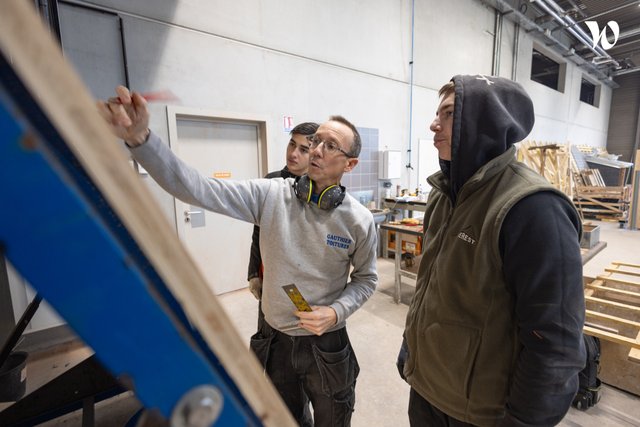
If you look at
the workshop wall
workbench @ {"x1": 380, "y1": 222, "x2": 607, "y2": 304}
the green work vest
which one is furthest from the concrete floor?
the workshop wall

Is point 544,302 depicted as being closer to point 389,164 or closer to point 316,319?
point 316,319

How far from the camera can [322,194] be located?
1144 millimetres

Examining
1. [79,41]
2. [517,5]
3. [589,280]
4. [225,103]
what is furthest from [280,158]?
[517,5]

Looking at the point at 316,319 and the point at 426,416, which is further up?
the point at 316,319

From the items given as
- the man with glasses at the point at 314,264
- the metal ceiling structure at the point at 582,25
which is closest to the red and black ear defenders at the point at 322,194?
the man with glasses at the point at 314,264

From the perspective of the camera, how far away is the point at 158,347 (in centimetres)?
29

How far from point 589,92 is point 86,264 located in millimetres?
16770

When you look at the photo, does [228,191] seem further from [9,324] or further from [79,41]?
[79,41]

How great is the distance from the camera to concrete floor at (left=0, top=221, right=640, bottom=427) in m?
1.80

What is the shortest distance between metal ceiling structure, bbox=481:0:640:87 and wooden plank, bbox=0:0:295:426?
316 inches

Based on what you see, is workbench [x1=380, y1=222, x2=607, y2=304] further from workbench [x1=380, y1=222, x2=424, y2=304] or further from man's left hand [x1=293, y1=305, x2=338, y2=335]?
man's left hand [x1=293, y1=305, x2=338, y2=335]

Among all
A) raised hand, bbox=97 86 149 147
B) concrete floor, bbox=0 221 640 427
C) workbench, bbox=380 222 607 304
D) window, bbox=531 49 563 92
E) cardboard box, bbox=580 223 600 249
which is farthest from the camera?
window, bbox=531 49 563 92

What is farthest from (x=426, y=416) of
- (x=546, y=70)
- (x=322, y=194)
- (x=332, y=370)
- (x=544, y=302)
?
(x=546, y=70)

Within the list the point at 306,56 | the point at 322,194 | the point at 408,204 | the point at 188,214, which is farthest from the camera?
the point at 408,204
